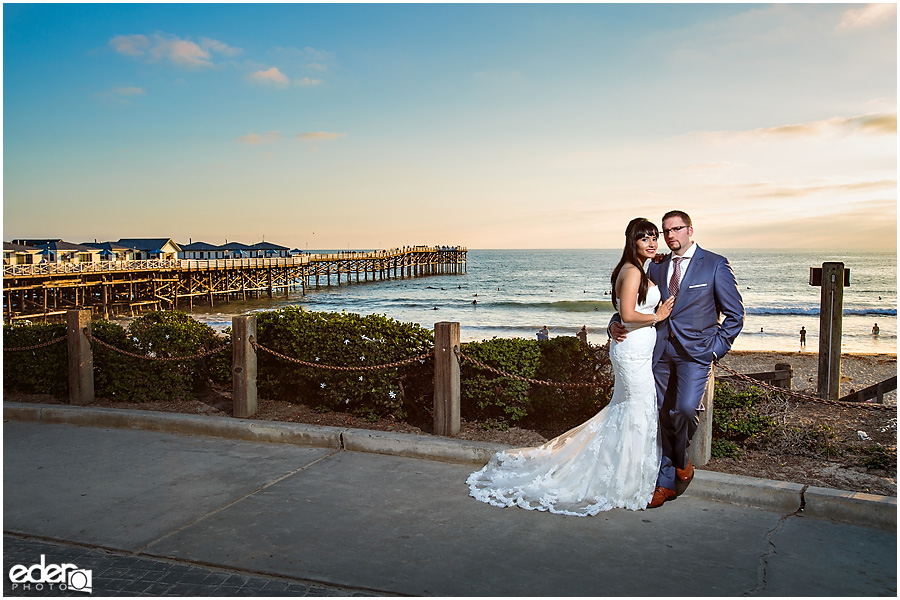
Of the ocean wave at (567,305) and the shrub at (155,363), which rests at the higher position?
the shrub at (155,363)

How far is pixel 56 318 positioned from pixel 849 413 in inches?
1656

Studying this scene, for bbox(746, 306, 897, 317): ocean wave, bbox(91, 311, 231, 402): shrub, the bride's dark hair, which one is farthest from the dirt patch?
bbox(746, 306, 897, 317): ocean wave

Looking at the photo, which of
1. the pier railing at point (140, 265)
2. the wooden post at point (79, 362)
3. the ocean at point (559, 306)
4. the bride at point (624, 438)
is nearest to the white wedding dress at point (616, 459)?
the bride at point (624, 438)

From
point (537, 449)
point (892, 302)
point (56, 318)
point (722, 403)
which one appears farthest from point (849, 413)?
point (892, 302)

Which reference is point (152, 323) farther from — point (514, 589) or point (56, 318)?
point (56, 318)

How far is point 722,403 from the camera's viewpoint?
5531mm

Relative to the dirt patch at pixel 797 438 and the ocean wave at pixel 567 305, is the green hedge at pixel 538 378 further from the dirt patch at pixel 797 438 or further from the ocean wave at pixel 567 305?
the ocean wave at pixel 567 305

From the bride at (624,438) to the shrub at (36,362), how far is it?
5.84m

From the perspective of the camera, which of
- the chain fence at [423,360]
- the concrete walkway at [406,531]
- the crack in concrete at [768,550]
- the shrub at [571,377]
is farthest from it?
the shrub at [571,377]

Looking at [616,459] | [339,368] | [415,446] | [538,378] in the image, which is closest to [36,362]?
[339,368]

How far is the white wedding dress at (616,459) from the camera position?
4.59m

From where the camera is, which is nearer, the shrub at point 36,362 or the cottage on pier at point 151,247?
the shrub at point 36,362

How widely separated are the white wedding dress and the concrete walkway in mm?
145

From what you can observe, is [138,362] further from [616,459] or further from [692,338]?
[692,338]
